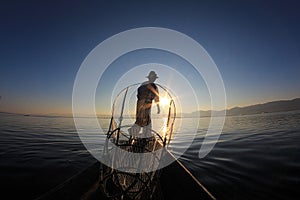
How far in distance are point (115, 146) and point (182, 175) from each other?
3.33 meters

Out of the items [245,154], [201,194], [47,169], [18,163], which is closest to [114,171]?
[201,194]

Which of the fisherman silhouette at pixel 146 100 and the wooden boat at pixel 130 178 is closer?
the wooden boat at pixel 130 178

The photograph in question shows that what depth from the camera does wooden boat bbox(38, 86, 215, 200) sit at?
406 centimetres

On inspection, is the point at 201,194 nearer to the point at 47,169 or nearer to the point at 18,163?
the point at 47,169

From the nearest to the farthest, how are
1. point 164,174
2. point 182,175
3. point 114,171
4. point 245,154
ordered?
point 114,171 → point 182,175 → point 164,174 → point 245,154

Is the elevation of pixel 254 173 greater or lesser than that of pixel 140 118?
lesser

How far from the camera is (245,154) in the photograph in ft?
34.1

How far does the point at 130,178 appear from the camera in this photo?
4.83m

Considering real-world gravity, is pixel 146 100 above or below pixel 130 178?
above

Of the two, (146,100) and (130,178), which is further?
(146,100)

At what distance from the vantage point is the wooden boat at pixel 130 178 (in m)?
4.06

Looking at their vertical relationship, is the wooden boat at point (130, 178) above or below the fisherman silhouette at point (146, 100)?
below

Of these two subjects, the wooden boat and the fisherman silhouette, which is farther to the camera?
the fisherman silhouette

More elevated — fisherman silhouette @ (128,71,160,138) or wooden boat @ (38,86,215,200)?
fisherman silhouette @ (128,71,160,138)
